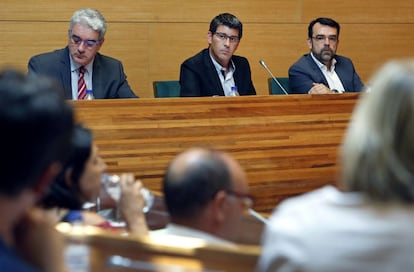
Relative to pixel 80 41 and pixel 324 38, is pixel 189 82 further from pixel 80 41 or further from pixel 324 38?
pixel 324 38

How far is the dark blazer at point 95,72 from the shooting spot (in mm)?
4922

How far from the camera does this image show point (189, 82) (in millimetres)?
5539

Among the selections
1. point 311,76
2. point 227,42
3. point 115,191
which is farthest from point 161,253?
point 311,76

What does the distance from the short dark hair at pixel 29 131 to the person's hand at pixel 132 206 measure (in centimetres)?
112

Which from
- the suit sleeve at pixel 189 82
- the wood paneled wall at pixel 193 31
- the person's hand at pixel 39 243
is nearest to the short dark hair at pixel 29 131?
the person's hand at pixel 39 243

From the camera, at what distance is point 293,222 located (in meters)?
1.45

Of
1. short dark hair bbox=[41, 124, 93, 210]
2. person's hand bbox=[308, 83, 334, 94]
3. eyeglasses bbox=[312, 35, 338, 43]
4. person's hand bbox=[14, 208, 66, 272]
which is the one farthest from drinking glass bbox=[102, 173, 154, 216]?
eyeglasses bbox=[312, 35, 338, 43]

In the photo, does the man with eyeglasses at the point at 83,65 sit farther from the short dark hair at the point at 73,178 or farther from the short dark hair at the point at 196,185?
the short dark hair at the point at 196,185

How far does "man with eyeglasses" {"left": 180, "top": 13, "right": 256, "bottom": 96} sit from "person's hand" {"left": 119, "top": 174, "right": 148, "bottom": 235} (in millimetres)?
3046

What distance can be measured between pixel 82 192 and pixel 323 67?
3.92 meters

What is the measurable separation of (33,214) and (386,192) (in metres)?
0.60

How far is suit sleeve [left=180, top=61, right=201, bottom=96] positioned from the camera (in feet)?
18.1

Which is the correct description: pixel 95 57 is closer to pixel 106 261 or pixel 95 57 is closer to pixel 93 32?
pixel 93 32

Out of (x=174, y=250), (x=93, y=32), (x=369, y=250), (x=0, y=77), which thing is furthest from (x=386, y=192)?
(x=93, y=32)
